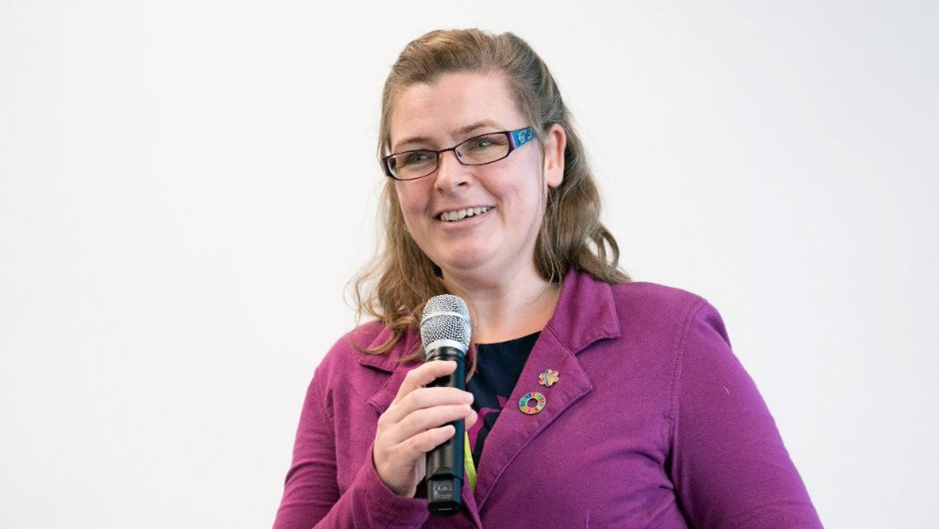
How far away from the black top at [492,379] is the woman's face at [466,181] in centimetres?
13

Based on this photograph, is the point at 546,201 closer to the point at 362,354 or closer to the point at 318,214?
the point at 362,354

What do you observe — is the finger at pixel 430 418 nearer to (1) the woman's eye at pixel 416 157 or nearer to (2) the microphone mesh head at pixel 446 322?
(2) the microphone mesh head at pixel 446 322

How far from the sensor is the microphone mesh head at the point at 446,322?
1.34 m

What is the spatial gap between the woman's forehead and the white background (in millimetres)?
1260

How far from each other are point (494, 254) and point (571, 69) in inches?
62.2

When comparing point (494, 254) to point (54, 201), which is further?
point (54, 201)

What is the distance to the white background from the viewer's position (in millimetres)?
2846

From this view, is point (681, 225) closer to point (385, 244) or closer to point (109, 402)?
point (385, 244)

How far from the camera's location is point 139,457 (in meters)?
2.94

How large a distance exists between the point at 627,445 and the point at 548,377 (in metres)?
0.16

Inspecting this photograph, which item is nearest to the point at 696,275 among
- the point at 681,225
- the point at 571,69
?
the point at 681,225

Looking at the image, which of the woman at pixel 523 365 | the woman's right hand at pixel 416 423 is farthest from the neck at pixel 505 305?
the woman's right hand at pixel 416 423

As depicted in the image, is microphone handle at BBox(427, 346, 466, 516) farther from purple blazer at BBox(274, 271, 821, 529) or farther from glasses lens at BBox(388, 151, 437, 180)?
glasses lens at BBox(388, 151, 437, 180)

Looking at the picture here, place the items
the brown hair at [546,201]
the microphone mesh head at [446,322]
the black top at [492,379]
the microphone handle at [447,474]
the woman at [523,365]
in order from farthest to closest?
1. the brown hair at [546,201]
2. the black top at [492,379]
3. the woman at [523,365]
4. the microphone mesh head at [446,322]
5. the microphone handle at [447,474]
